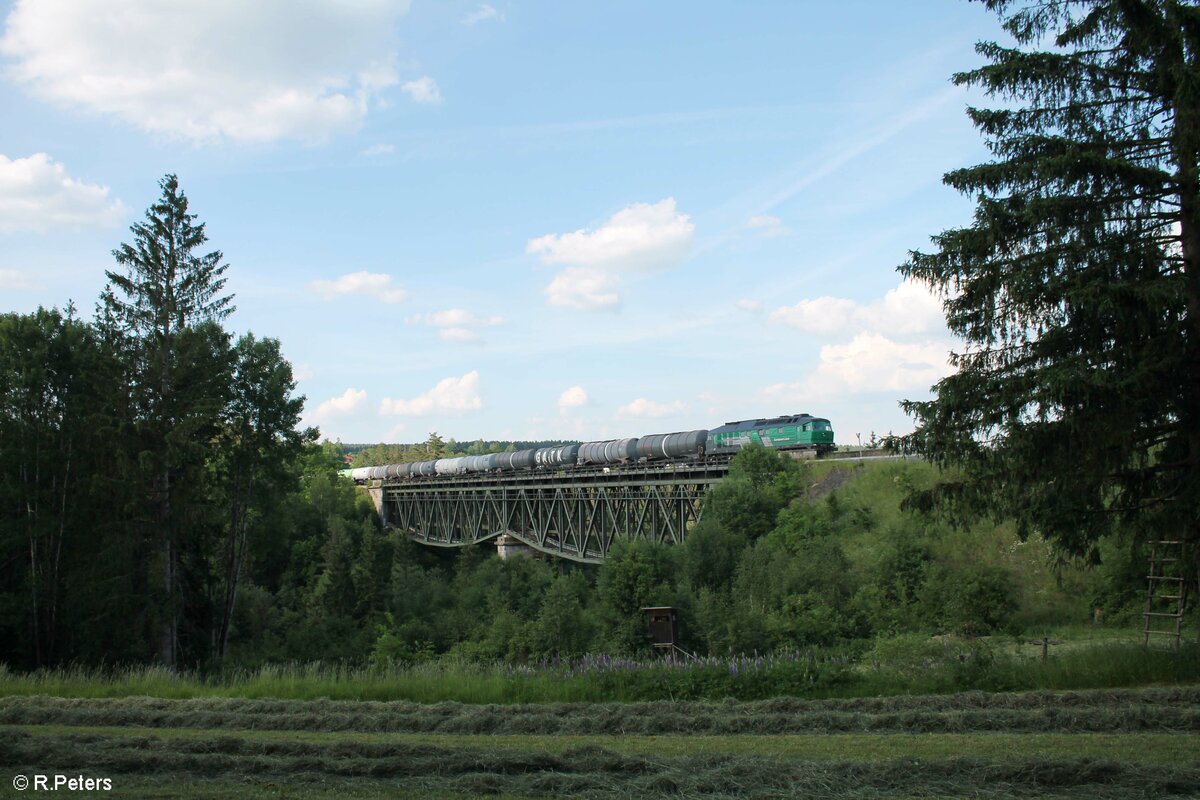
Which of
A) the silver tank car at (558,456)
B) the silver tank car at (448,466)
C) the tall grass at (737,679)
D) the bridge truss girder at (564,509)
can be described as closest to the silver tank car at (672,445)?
the bridge truss girder at (564,509)

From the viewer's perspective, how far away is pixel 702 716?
10328 millimetres

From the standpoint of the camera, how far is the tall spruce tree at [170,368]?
79.6 feet

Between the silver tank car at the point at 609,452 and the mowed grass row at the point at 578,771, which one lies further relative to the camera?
the silver tank car at the point at 609,452

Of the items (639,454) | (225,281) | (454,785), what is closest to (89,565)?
(225,281)

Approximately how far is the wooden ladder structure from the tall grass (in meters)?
1.35

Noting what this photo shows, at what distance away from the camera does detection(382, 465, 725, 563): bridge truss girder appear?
40.7 m

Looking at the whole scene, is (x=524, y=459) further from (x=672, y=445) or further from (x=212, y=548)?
(x=212, y=548)

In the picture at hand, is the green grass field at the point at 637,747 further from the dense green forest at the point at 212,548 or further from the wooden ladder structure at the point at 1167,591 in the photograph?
the dense green forest at the point at 212,548

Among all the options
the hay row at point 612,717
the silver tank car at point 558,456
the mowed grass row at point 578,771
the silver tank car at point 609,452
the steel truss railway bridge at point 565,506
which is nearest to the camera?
the mowed grass row at point 578,771

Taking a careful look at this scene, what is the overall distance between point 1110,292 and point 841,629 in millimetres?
12241

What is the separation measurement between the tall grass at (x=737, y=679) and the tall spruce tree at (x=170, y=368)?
9.43m

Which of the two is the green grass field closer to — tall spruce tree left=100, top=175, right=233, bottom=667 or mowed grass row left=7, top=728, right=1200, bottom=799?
mowed grass row left=7, top=728, right=1200, bottom=799

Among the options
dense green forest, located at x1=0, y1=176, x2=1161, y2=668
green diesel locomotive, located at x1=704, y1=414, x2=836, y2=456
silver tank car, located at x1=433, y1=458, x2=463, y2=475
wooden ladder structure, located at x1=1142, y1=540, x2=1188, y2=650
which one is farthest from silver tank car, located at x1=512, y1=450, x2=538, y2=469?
wooden ladder structure, located at x1=1142, y1=540, x2=1188, y2=650

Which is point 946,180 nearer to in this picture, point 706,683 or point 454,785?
point 706,683
